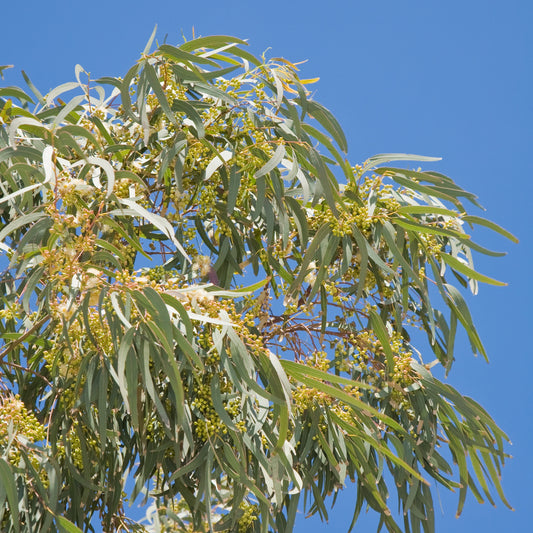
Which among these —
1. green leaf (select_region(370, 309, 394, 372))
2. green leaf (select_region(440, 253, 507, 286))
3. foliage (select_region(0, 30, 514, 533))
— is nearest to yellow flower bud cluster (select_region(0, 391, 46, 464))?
foliage (select_region(0, 30, 514, 533))

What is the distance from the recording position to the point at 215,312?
1688 millimetres

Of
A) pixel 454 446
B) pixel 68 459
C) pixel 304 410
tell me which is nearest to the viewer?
pixel 68 459

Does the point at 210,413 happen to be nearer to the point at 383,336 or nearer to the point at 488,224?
the point at 383,336

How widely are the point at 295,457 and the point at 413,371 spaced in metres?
0.37

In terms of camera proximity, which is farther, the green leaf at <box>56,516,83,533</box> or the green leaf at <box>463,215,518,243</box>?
the green leaf at <box>463,215,518,243</box>

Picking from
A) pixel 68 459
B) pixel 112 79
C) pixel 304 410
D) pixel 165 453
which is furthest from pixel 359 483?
pixel 112 79

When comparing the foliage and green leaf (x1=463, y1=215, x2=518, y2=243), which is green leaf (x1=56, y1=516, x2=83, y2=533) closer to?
the foliage

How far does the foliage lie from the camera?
66.6 inches

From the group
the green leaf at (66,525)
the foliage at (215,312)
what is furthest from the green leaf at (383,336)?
the green leaf at (66,525)

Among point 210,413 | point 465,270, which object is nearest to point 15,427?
point 210,413

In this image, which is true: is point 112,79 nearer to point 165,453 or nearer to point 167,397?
point 167,397

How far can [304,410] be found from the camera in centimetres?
208

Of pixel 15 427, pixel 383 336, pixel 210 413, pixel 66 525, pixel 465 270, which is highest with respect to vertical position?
pixel 465 270

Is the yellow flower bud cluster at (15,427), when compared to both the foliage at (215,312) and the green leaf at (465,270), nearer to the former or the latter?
the foliage at (215,312)
